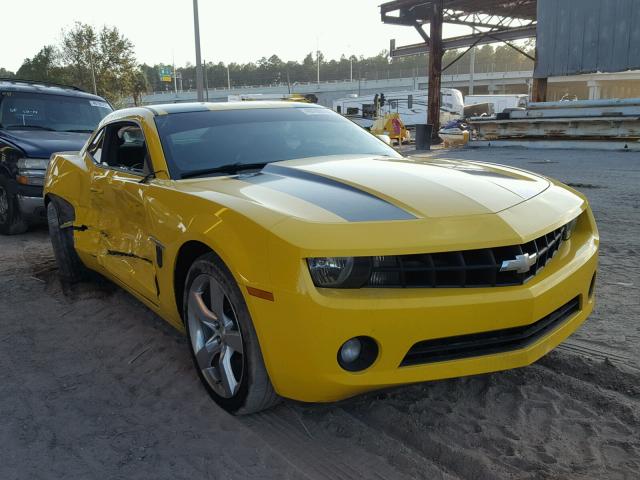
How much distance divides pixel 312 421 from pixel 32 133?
6752 mm

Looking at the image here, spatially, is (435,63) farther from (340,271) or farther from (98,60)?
(98,60)

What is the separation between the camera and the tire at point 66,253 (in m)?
4.64

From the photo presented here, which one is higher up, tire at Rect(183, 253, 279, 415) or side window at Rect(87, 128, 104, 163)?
side window at Rect(87, 128, 104, 163)

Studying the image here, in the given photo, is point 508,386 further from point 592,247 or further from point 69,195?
point 69,195

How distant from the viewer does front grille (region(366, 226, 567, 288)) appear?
2.15 m

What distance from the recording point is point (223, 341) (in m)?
2.57

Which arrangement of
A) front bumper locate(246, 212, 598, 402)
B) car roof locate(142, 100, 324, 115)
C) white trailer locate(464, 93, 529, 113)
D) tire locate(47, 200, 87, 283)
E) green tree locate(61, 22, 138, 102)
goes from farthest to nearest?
white trailer locate(464, 93, 529, 113)
green tree locate(61, 22, 138, 102)
tire locate(47, 200, 87, 283)
car roof locate(142, 100, 324, 115)
front bumper locate(246, 212, 598, 402)

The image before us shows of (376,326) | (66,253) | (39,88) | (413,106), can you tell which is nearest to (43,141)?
(39,88)

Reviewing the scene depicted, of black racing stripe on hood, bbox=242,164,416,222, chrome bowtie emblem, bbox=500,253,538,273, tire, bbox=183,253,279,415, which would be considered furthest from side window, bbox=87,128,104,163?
chrome bowtie emblem, bbox=500,253,538,273

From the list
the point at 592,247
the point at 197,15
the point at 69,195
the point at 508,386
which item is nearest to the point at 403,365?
the point at 508,386

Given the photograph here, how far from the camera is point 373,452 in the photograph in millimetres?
2289

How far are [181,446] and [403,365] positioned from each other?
1.05 m

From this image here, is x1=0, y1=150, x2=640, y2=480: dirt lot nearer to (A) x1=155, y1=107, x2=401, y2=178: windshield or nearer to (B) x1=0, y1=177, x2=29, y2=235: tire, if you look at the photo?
(A) x1=155, y1=107, x2=401, y2=178: windshield

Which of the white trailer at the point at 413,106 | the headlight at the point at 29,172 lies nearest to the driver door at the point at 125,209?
the headlight at the point at 29,172
